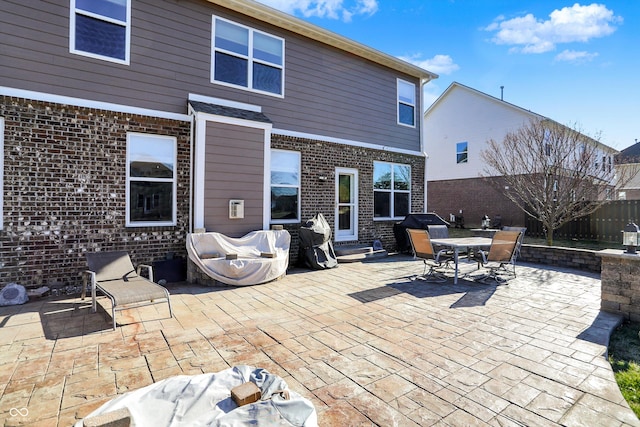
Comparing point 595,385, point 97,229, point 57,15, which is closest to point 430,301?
point 595,385

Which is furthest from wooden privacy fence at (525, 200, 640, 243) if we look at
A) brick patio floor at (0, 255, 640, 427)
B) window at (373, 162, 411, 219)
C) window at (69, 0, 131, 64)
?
window at (69, 0, 131, 64)

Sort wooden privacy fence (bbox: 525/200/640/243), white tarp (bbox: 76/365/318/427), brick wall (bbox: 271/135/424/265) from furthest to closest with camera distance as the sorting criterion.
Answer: wooden privacy fence (bbox: 525/200/640/243), brick wall (bbox: 271/135/424/265), white tarp (bbox: 76/365/318/427)

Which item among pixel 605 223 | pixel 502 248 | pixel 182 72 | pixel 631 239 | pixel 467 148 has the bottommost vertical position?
pixel 502 248

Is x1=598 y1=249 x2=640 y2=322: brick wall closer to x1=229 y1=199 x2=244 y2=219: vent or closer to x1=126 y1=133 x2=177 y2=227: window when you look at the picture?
x1=229 y1=199 x2=244 y2=219: vent

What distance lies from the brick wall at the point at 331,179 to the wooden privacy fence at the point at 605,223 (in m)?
7.33

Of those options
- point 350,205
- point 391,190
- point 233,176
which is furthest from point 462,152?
point 233,176

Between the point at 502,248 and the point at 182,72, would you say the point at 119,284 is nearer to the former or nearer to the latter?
the point at 182,72

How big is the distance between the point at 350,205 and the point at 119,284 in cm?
631

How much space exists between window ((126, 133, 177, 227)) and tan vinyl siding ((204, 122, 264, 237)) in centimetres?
81

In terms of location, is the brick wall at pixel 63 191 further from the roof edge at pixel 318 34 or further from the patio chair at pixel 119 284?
the roof edge at pixel 318 34

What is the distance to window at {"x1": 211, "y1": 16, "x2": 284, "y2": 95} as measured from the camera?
7312mm

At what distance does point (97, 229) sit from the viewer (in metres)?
5.97

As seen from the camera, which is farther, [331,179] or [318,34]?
[331,179]

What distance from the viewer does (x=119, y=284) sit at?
184 inches
